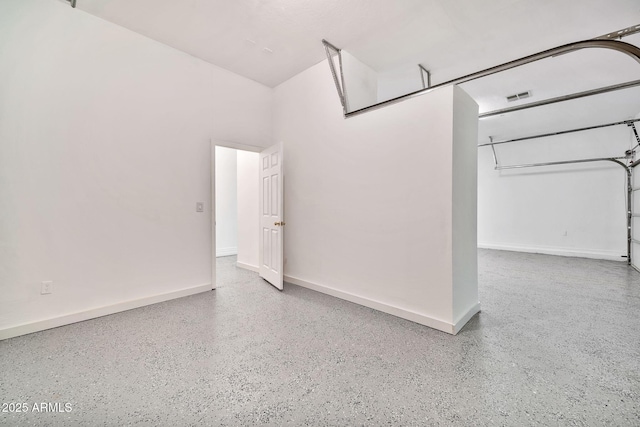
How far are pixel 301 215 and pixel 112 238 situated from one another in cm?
220

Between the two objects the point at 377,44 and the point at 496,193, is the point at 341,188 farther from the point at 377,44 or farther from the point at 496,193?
the point at 496,193

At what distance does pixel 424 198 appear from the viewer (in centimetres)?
249

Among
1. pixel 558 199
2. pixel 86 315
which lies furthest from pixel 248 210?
pixel 558 199

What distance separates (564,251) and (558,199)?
3.95 ft

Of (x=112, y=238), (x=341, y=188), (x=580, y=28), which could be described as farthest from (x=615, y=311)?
(x=112, y=238)

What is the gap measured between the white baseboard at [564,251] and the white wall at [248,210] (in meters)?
6.34

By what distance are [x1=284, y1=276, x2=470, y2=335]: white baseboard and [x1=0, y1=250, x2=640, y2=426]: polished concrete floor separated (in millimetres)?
87

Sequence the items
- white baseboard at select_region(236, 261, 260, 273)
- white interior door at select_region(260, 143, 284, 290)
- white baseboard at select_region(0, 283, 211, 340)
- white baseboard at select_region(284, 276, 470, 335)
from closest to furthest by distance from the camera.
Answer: white baseboard at select_region(0, 283, 211, 340)
white baseboard at select_region(284, 276, 470, 335)
white interior door at select_region(260, 143, 284, 290)
white baseboard at select_region(236, 261, 260, 273)

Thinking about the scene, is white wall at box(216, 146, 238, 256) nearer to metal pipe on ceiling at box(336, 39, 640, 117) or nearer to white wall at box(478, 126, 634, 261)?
metal pipe on ceiling at box(336, 39, 640, 117)

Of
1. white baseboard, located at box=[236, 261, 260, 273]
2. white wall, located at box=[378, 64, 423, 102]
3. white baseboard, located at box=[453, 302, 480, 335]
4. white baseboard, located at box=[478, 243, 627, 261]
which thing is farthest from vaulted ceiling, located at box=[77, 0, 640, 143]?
white baseboard, located at box=[478, 243, 627, 261]

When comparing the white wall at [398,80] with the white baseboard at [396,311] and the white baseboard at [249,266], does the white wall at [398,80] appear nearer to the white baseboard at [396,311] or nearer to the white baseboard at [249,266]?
the white baseboard at [396,311]

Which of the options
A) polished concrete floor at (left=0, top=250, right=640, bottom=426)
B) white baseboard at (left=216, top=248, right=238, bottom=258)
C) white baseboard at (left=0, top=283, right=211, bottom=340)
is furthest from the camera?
white baseboard at (left=216, top=248, right=238, bottom=258)

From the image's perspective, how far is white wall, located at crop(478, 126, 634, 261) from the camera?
17.6 ft

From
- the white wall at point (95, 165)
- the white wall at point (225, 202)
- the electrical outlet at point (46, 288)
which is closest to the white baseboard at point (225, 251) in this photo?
the white wall at point (225, 202)
